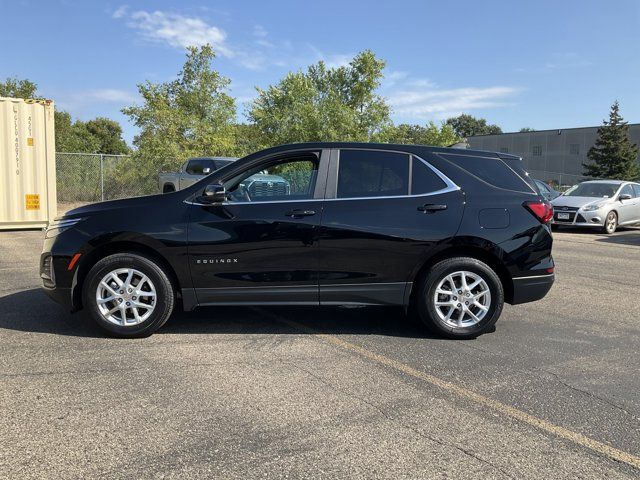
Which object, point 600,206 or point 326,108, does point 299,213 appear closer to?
point 600,206

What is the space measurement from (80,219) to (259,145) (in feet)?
86.3

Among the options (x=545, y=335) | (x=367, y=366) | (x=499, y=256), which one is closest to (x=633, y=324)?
(x=545, y=335)

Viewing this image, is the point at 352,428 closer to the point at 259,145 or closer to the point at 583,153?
the point at 259,145

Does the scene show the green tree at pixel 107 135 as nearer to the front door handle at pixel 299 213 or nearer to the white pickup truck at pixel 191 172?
the white pickup truck at pixel 191 172

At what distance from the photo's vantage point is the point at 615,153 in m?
46.7

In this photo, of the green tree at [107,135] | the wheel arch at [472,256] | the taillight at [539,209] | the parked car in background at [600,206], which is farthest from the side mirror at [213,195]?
the green tree at [107,135]

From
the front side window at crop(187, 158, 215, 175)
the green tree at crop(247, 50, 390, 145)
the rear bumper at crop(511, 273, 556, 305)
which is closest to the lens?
the rear bumper at crop(511, 273, 556, 305)

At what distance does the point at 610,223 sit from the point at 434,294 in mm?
13012

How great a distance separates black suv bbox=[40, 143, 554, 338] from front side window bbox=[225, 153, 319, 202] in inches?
0.4

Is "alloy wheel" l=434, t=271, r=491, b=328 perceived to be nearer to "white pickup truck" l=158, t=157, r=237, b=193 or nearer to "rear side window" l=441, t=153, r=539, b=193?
"rear side window" l=441, t=153, r=539, b=193

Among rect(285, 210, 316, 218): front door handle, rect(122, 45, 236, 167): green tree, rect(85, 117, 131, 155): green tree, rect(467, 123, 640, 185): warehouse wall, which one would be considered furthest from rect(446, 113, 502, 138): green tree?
rect(285, 210, 316, 218): front door handle

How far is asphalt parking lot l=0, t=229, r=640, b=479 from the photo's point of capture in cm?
278

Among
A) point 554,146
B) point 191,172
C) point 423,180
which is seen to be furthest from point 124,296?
point 554,146

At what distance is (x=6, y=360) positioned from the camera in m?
4.17
